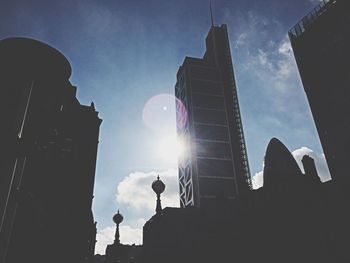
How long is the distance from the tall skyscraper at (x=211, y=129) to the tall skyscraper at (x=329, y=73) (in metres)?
47.5

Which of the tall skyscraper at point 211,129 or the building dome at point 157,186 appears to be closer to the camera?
the building dome at point 157,186

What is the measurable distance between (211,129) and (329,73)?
206 feet

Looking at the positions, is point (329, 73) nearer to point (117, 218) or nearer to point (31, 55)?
point (117, 218)

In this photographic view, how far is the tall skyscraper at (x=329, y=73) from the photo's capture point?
32656mm

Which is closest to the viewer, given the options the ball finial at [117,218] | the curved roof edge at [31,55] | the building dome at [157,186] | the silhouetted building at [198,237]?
the curved roof edge at [31,55]

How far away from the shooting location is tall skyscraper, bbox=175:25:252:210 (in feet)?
290

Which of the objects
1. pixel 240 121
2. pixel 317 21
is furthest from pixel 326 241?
pixel 240 121

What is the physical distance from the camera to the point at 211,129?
323 ft

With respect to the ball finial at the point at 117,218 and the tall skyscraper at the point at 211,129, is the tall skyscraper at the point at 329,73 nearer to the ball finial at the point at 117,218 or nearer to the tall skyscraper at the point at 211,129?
the ball finial at the point at 117,218

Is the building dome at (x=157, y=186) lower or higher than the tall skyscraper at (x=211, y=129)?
lower

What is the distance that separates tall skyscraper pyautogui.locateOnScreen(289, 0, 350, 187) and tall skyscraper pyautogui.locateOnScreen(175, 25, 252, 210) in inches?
1870

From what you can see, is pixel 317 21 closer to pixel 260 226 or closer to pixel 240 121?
pixel 260 226

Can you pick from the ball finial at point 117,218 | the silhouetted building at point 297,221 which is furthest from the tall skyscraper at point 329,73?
the ball finial at point 117,218

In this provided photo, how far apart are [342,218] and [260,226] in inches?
203
